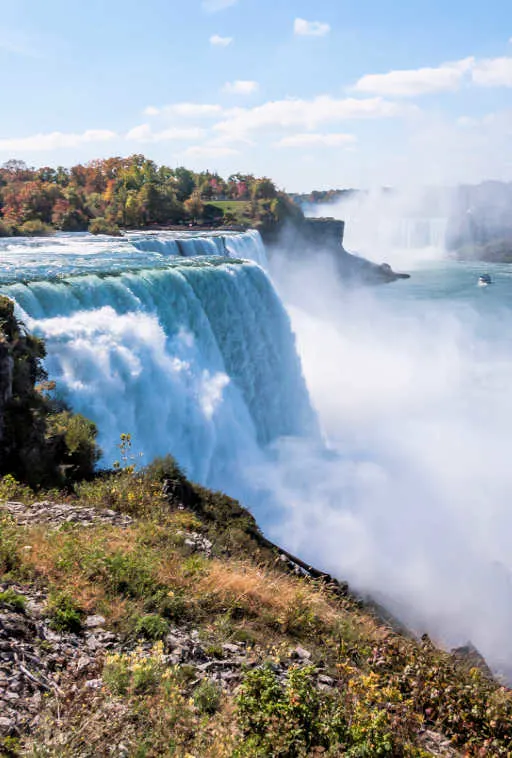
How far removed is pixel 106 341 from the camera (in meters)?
12.9

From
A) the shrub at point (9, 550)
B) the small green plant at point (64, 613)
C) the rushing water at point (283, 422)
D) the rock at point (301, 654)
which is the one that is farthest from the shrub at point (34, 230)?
the rock at point (301, 654)

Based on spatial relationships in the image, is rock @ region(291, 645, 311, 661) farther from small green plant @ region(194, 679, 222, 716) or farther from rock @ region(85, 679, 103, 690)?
rock @ region(85, 679, 103, 690)

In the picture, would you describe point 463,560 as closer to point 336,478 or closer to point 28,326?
point 336,478

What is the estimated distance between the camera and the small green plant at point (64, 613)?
439 cm

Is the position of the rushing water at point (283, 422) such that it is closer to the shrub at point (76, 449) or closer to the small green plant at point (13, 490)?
the shrub at point (76, 449)

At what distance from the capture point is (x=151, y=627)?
4586mm

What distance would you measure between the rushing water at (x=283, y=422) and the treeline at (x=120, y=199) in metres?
17.9

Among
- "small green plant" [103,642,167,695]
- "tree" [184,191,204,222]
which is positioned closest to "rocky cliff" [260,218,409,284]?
"tree" [184,191,204,222]

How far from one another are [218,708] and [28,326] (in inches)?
388

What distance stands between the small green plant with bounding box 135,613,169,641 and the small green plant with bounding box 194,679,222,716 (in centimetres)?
69

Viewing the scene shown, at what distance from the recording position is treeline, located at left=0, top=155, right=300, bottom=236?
43.8 meters

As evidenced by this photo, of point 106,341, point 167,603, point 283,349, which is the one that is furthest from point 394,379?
point 167,603

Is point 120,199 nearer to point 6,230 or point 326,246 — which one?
point 6,230

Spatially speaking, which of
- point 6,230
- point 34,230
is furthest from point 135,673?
point 34,230
